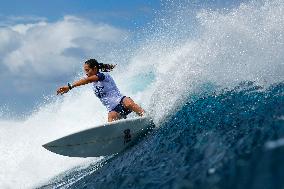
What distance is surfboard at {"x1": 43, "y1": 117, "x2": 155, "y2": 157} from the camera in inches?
409

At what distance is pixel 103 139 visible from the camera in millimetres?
10656

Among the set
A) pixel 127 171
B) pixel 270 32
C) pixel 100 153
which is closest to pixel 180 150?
pixel 127 171

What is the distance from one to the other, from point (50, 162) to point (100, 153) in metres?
5.49

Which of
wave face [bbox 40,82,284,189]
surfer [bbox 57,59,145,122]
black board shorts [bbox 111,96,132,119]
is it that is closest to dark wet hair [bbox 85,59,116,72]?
surfer [bbox 57,59,145,122]

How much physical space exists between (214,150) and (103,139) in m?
4.42

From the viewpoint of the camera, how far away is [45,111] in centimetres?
2398

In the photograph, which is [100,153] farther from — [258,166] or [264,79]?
[258,166]

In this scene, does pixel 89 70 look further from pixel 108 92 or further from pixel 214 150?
pixel 214 150

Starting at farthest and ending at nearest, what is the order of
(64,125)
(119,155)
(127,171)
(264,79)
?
(64,125) → (264,79) → (119,155) → (127,171)

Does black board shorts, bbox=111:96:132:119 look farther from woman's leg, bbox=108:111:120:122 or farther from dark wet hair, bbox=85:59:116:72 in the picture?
dark wet hair, bbox=85:59:116:72

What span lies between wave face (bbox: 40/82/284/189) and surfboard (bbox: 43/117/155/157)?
467mm

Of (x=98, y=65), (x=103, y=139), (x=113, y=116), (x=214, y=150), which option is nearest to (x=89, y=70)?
(x=98, y=65)

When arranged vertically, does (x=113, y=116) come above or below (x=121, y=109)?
below

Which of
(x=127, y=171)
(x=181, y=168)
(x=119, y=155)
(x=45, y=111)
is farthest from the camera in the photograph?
(x=45, y=111)
